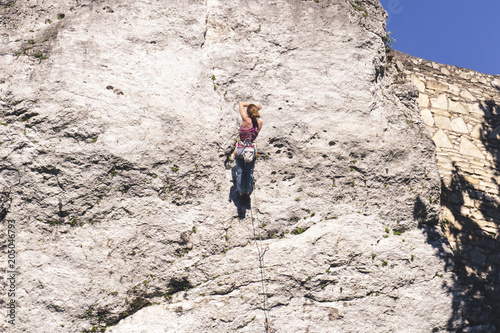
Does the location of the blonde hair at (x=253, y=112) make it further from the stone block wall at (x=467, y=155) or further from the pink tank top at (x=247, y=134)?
the stone block wall at (x=467, y=155)

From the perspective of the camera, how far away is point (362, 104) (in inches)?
310

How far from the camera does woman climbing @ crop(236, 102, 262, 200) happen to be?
658 centimetres

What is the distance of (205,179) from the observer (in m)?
6.96

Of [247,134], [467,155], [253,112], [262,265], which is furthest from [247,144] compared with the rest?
[467,155]

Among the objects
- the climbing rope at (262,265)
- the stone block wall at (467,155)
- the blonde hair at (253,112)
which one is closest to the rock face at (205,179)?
the climbing rope at (262,265)

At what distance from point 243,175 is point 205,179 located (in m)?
0.66

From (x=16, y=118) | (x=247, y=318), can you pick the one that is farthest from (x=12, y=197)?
(x=247, y=318)

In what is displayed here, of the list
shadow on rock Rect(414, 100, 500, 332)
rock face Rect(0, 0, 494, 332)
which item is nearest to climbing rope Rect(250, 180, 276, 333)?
rock face Rect(0, 0, 494, 332)

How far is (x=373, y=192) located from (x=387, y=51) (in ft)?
11.6

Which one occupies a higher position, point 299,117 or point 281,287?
point 299,117

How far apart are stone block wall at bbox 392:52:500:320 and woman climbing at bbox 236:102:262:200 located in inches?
157

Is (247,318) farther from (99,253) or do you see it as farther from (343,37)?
(343,37)

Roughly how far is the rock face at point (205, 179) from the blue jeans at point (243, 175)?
0.37 metres

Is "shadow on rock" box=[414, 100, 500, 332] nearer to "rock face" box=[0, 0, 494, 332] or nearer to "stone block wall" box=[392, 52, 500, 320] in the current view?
"stone block wall" box=[392, 52, 500, 320]
